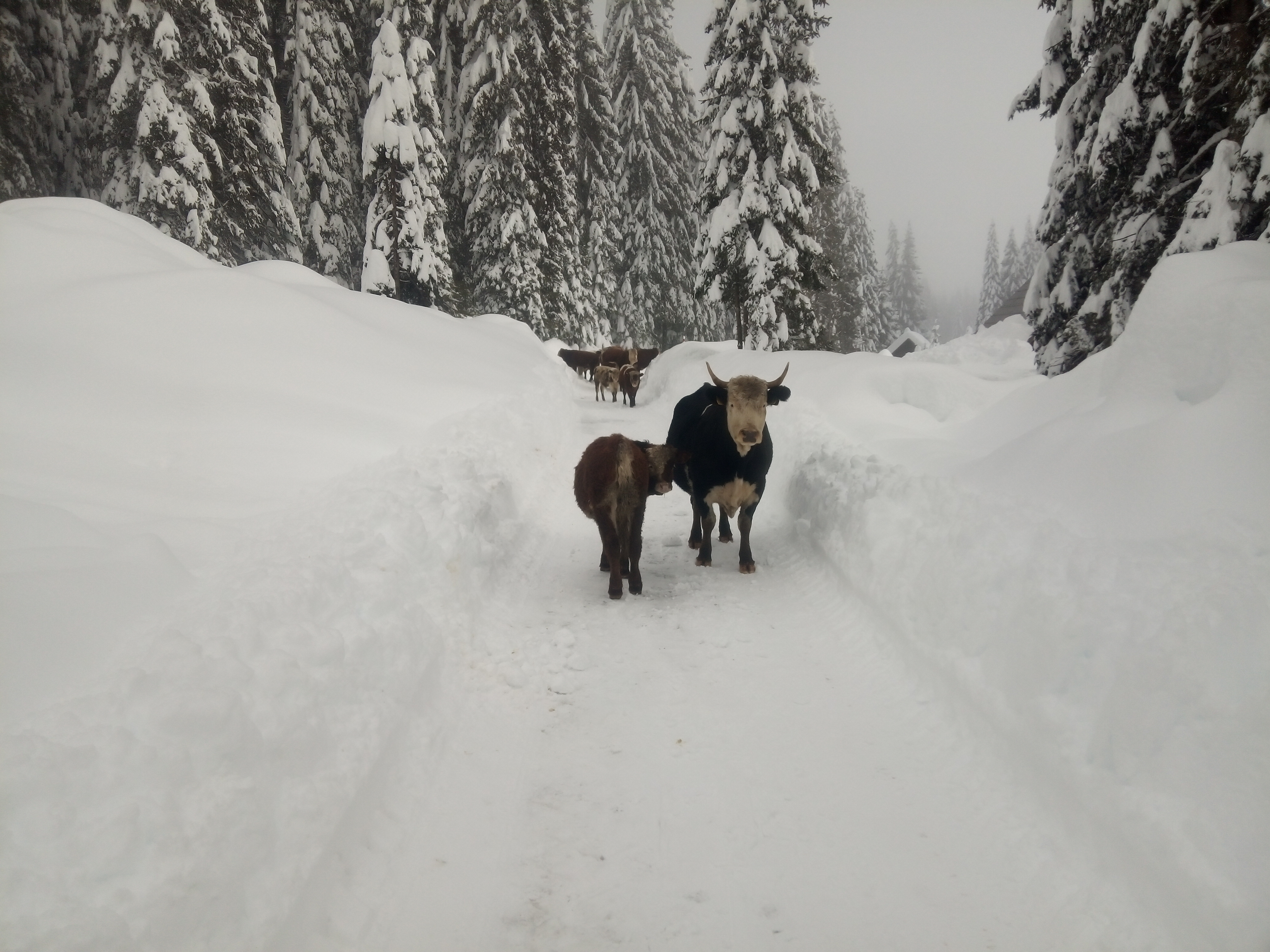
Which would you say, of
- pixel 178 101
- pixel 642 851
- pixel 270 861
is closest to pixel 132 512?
pixel 270 861

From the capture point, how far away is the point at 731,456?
229 inches

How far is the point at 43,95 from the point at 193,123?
3.81m

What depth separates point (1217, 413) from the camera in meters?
3.60

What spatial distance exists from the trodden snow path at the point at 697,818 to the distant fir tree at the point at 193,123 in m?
15.7

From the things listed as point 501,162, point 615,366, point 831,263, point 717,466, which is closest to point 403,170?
point 501,162

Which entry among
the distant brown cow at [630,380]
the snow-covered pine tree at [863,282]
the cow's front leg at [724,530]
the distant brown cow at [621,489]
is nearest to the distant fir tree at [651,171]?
the snow-covered pine tree at [863,282]

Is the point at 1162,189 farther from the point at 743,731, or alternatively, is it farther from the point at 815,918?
the point at 815,918

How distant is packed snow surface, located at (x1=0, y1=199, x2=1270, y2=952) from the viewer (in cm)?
213

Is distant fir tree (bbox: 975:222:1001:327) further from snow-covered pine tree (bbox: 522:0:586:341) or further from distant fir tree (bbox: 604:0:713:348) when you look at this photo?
snow-covered pine tree (bbox: 522:0:586:341)

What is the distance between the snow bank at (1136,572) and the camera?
2.22 m

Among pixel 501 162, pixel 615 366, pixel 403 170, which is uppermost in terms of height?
pixel 501 162

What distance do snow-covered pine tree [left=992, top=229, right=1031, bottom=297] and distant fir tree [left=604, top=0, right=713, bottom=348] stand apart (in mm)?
38528

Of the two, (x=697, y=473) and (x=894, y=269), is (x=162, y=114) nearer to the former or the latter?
(x=697, y=473)

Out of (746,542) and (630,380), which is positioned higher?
(630,380)
